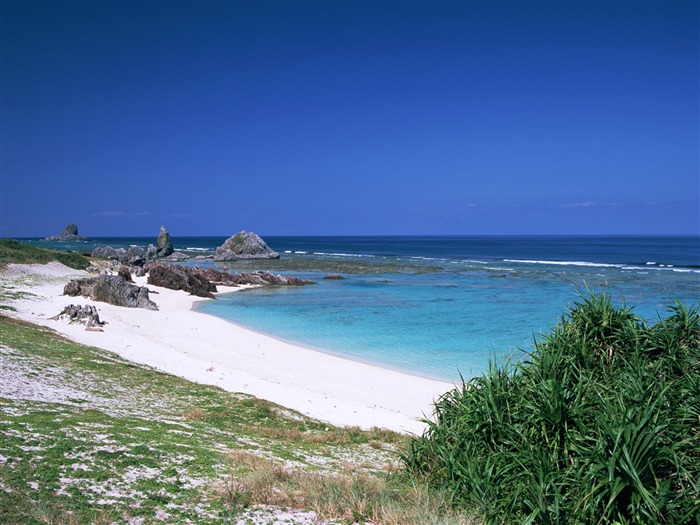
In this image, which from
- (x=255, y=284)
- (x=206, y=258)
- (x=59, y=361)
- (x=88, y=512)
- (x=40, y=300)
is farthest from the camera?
(x=206, y=258)

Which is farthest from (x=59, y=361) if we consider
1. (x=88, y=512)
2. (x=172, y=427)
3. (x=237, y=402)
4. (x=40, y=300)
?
(x=40, y=300)

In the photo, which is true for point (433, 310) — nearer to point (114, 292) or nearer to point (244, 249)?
point (114, 292)

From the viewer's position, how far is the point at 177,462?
823cm

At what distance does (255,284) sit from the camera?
60.1 meters

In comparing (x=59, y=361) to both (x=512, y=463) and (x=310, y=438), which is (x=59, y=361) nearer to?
(x=310, y=438)

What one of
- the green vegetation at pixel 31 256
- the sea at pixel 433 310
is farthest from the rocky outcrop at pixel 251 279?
the green vegetation at pixel 31 256

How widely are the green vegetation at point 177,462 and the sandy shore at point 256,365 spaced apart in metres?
2.78

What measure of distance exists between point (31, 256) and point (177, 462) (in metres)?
54.2

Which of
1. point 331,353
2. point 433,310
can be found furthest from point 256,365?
point 433,310

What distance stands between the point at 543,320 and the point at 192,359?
83.3 ft

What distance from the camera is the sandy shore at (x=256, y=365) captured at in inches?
675

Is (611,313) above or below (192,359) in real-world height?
above

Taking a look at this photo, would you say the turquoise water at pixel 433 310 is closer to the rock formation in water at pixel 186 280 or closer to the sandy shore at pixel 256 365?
Answer: the sandy shore at pixel 256 365

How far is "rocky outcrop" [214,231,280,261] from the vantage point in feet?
353
